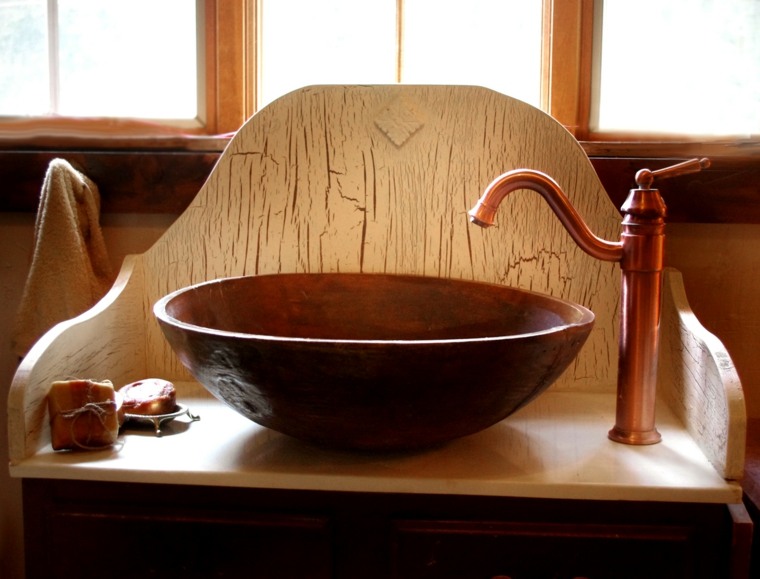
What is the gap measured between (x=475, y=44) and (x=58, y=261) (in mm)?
661

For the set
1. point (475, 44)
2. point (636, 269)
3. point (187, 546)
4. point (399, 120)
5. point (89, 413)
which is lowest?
point (187, 546)

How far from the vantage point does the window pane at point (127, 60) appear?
1.15 m

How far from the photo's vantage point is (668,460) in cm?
72

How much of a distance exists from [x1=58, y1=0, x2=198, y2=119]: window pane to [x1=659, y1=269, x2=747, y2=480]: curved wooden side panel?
730mm

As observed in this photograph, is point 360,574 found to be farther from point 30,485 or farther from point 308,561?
point 30,485

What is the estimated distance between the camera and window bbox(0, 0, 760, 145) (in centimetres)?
109

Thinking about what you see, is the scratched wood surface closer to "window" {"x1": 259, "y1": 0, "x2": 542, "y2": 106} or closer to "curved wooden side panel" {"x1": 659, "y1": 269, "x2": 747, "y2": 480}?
"curved wooden side panel" {"x1": 659, "y1": 269, "x2": 747, "y2": 480}

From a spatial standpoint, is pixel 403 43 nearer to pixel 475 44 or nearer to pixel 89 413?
pixel 475 44

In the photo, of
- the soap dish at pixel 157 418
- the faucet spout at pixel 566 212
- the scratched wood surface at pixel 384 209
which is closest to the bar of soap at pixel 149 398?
the soap dish at pixel 157 418

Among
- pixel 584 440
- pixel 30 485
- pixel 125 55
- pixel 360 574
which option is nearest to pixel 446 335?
pixel 584 440

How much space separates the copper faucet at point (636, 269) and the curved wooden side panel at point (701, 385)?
47 millimetres

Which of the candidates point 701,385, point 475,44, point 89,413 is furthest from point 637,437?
point 475,44

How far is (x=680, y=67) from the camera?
3.62 ft

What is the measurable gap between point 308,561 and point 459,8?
811 mm
